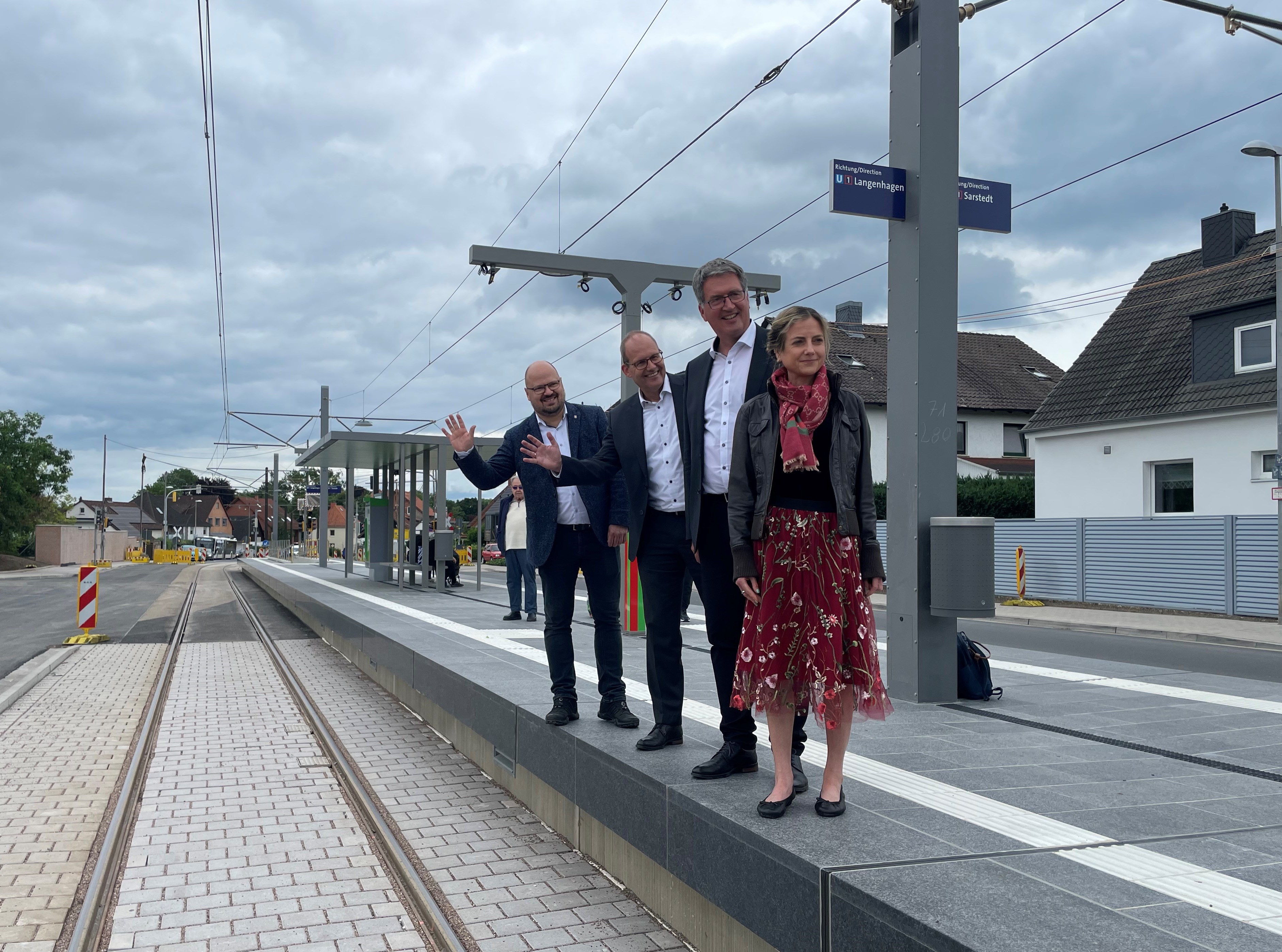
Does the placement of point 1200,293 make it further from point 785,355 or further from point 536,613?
point 785,355

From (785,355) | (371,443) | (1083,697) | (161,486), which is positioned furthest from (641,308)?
(161,486)

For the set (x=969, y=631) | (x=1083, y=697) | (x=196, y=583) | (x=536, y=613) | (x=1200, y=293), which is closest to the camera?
(x=1083, y=697)

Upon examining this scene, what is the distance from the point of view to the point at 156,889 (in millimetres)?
4207

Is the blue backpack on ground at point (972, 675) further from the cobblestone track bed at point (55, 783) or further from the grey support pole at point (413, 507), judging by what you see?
the grey support pole at point (413, 507)

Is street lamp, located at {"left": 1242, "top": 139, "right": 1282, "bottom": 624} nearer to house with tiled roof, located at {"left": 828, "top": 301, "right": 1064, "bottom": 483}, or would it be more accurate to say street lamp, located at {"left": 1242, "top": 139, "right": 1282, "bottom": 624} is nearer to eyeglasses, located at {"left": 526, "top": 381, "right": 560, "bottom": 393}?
eyeglasses, located at {"left": 526, "top": 381, "right": 560, "bottom": 393}

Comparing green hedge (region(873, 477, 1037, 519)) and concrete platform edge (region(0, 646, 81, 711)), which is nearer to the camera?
concrete platform edge (region(0, 646, 81, 711))

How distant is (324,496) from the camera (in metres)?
30.0

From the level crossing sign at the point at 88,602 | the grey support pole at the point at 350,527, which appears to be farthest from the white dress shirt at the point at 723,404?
the grey support pole at the point at 350,527

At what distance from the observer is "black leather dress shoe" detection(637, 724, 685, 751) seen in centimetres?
414

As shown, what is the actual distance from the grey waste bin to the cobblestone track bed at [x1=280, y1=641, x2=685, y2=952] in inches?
99.7

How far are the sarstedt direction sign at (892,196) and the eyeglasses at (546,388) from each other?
2.15 m

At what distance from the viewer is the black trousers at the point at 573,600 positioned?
189 inches

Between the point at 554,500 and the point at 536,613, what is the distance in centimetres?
727

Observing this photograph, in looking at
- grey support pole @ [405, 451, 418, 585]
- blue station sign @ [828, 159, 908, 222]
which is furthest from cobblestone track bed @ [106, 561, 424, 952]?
grey support pole @ [405, 451, 418, 585]
